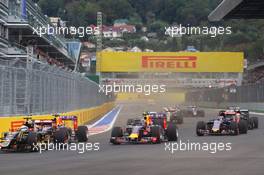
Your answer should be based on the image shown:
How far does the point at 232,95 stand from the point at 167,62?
1573cm

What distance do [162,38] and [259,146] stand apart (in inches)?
4543

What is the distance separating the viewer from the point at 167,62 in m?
82.8

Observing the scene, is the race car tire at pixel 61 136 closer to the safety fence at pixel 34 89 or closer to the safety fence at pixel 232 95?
the safety fence at pixel 34 89

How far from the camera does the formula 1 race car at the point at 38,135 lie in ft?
53.5

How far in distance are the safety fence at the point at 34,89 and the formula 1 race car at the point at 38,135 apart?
146 cm

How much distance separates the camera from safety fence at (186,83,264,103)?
56.1 meters

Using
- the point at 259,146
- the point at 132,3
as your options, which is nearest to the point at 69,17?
the point at 132,3

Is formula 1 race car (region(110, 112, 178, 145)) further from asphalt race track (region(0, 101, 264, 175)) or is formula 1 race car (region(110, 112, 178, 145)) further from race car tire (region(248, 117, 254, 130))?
race car tire (region(248, 117, 254, 130))

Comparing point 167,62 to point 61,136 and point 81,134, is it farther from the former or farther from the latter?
point 61,136

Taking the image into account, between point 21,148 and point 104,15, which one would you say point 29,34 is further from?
point 104,15

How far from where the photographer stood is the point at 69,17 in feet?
334

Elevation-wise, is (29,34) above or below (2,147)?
above

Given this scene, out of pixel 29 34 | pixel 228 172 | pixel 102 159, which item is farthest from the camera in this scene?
pixel 29 34

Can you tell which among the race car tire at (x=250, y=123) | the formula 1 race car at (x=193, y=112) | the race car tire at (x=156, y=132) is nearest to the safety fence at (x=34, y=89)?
the race car tire at (x=156, y=132)
